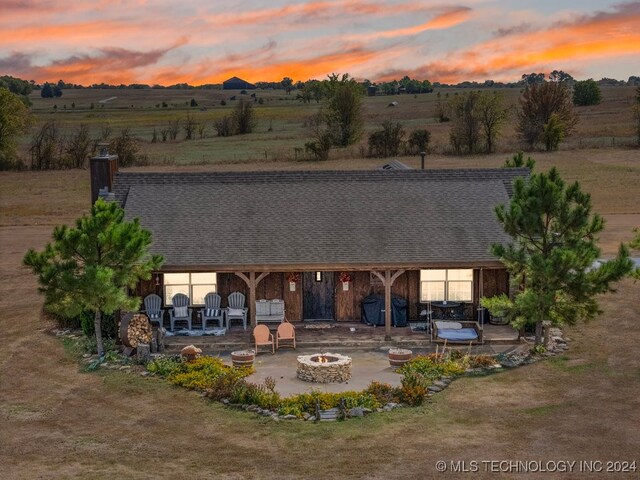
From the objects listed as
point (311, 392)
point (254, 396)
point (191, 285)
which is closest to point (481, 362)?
point (311, 392)

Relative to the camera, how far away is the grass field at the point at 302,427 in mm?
17953

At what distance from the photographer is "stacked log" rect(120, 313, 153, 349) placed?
1019 inches

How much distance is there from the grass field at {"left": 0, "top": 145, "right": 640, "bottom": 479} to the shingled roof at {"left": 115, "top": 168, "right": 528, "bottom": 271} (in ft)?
16.1

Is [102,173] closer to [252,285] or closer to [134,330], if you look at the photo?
[134,330]

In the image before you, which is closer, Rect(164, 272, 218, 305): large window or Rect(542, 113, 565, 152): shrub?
Rect(164, 272, 218, 305): large window

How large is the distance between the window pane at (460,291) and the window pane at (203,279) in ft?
26.2

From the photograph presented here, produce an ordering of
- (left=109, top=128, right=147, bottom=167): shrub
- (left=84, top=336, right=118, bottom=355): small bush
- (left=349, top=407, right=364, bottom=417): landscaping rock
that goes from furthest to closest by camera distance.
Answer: (left=109, top=128, right=147, bottom=167): shrub, (left=84, top=336, right=118, bottom=355): small bush, (left=349, top=407, right=364, bottom=417): landscaping rock

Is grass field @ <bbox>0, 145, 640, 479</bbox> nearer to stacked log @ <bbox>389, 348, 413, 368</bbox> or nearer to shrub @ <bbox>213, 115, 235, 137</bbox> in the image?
stacked log @ <bbox>389, 348, 413, 368</bbox>

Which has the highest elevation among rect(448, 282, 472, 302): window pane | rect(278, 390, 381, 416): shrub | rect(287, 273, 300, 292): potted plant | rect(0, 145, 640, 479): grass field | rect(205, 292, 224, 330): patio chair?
rect(287, 273, 300, 292): potted plant

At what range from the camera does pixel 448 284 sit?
28844mm

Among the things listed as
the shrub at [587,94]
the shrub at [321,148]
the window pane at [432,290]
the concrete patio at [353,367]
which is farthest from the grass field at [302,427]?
the shrub at [587,94]

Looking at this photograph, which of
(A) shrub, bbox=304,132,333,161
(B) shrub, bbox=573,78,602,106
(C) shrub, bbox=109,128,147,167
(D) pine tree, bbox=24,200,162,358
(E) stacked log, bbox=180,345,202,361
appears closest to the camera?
(D) pine tree, bbox=24,200,162,358

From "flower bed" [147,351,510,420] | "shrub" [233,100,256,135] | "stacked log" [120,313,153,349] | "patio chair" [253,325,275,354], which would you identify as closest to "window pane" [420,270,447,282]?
"flower bed" [147,351,510,420]

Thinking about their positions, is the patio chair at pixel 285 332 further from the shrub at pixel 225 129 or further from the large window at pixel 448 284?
the shrub at pixel 225 129
